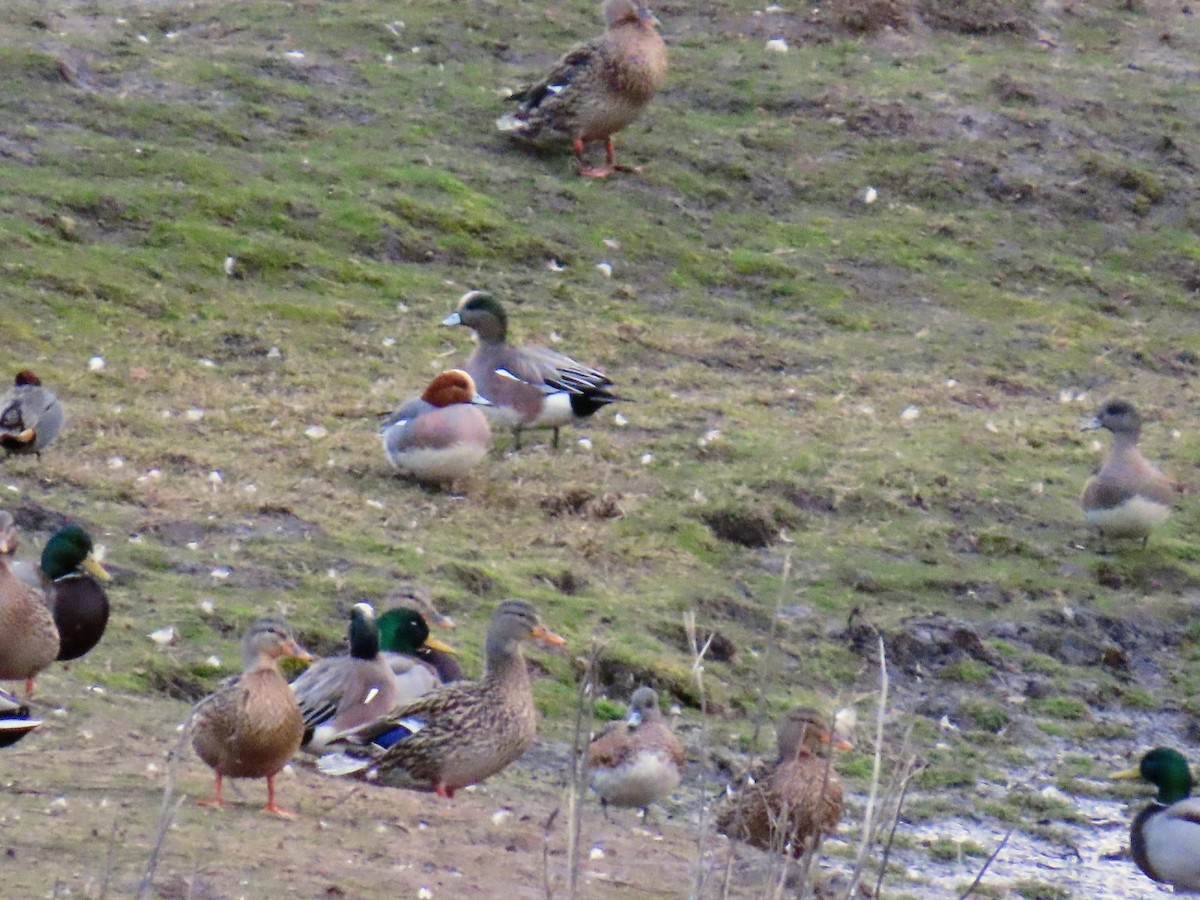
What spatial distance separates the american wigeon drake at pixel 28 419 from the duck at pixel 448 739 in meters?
3.21

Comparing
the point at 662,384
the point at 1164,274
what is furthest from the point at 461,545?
the point at 1164,274

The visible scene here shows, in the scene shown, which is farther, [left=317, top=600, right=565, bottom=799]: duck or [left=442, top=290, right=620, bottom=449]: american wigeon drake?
[left=442, top=290, right=620, bottom=449]: american wigeon drake

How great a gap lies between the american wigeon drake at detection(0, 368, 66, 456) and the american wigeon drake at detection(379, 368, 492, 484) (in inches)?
63.6

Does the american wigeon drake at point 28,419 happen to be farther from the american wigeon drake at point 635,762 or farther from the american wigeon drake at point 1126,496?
the american wigeon drake at point 1126,496

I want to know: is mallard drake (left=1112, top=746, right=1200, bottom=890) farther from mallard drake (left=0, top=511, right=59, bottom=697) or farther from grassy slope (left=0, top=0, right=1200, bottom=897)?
mallard drake (left=0, top=511, right=59, bottom=697)

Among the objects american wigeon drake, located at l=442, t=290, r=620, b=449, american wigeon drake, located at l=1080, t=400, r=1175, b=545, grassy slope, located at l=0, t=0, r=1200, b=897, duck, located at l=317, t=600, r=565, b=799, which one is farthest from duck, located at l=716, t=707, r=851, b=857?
american wigeon drake, located at l=442, t=290, r=620, b=449

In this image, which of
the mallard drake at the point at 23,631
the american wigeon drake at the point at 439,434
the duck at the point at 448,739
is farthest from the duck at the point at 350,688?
the american wigeon drake at the point at 439,434

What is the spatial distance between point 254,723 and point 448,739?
94 cm

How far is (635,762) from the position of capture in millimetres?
7539

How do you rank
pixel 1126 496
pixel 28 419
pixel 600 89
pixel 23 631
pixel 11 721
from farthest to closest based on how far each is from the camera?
pixel 600 89
pixel 1126 496
pixel 28 419
pixel 23 631
pixel 11 721

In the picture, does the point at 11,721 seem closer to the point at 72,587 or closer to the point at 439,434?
the point at 72,587

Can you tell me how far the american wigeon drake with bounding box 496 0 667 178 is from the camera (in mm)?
15852

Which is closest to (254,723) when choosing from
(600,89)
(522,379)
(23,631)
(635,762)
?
(23,631)

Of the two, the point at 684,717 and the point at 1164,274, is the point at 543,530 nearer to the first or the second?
the point at 684,717
